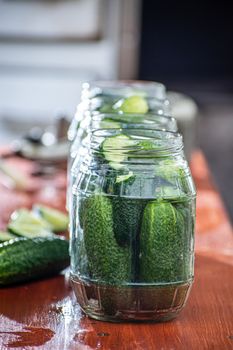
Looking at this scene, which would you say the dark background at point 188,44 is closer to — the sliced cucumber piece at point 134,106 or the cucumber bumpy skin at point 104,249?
the sliced cucumber piece at point 134,106

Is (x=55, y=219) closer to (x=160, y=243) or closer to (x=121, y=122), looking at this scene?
(x=121, y=122)

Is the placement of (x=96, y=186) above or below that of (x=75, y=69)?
above

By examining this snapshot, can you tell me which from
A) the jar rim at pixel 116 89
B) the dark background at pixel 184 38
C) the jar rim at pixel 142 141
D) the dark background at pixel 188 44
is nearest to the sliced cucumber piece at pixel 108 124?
the jar rim at pixel 142 141

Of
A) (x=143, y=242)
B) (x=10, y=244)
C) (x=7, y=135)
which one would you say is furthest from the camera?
(x=7, y=135)

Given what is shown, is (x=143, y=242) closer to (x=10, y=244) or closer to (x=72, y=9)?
(x=10, y=244)

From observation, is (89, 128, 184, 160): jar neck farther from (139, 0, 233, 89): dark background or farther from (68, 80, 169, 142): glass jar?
(139, 0, 233, 89): dark background

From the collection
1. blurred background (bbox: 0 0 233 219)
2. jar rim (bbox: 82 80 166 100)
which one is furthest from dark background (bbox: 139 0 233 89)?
jar rim (bbox: 82 80 166 100)

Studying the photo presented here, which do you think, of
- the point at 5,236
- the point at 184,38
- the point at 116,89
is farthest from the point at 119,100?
the point at 184,38

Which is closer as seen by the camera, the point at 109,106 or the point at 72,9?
the point at 109,106

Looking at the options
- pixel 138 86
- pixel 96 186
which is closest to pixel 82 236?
pixel 96 186
